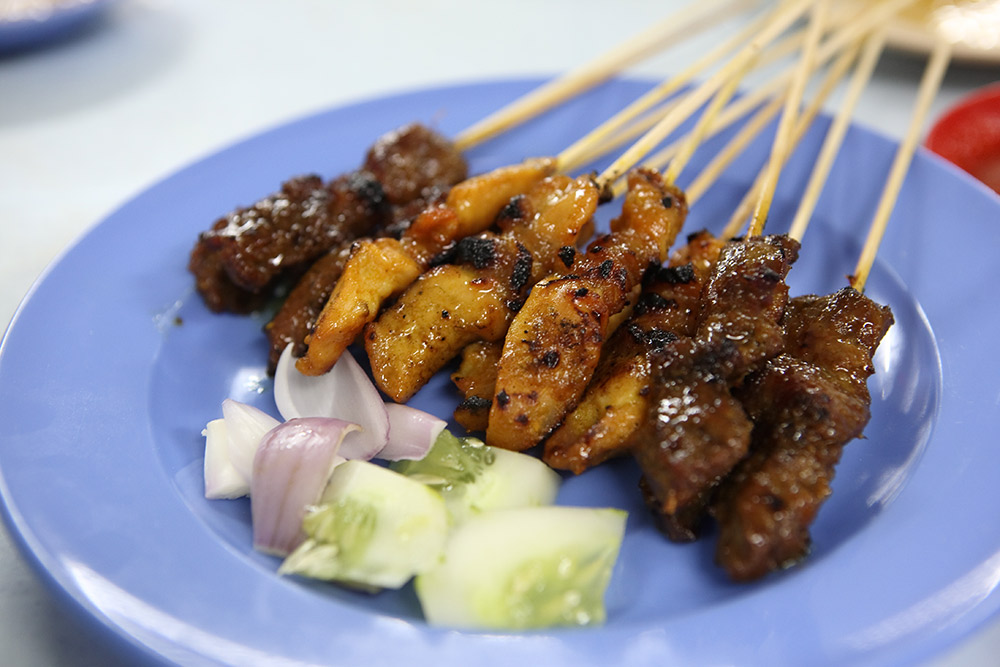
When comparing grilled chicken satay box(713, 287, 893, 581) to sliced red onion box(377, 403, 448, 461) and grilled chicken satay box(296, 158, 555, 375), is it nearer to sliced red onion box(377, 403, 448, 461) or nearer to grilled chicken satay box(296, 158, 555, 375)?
sliced red onion box(377, 403, 448, 461)

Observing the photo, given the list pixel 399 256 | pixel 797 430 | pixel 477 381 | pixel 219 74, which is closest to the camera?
pixel 797 430

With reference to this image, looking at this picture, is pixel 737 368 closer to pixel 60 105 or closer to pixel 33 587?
pixel 33 587

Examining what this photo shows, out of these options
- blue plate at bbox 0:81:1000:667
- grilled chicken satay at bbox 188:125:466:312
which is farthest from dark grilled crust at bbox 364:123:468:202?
blue plate at bbox 0:81:1000:667

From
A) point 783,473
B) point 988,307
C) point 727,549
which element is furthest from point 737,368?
point 988,307

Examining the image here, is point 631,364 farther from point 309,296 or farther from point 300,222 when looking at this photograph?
point 300,222

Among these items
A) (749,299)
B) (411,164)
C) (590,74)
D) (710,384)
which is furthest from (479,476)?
(590,74)

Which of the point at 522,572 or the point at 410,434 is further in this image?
the point at 410,434
